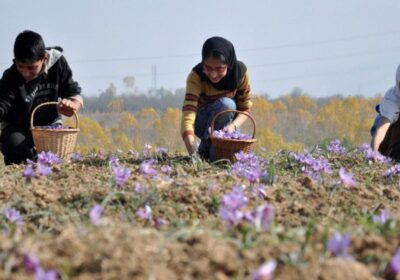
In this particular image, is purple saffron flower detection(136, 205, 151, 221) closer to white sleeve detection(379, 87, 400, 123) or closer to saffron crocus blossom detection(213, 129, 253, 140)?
saffron crocus blossom detection(213, 129, 253, 140)

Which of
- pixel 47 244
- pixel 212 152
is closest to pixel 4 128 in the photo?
pixel 212 152

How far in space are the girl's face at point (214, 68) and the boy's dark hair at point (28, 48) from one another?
1.14m

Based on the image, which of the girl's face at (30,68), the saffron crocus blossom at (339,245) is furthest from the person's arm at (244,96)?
the saffron crocus blossom at (339,245)

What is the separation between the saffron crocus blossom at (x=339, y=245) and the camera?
4.26 ft

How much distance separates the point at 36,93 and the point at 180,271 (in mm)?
3667

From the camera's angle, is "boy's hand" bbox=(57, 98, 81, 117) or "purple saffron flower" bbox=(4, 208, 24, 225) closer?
"purple saffron flower" bbox=(4, 208, 24, 225)

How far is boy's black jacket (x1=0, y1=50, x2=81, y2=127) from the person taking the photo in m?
4.47

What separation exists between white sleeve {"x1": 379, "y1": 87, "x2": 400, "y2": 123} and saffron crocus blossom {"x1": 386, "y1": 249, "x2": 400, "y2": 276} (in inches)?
122

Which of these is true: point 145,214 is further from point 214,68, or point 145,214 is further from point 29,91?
point 29,91

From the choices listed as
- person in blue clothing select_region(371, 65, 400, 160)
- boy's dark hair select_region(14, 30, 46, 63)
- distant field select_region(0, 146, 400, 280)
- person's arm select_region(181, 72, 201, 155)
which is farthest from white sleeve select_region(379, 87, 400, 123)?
boy's dark hair select_region(14, 30, 46, 63)

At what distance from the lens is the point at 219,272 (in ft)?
3.92

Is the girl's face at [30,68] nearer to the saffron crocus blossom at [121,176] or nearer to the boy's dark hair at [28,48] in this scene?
the boy's dark hair at [28,48]

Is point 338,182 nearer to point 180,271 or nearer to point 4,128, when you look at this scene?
point 180,271

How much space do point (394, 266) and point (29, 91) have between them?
378cm
